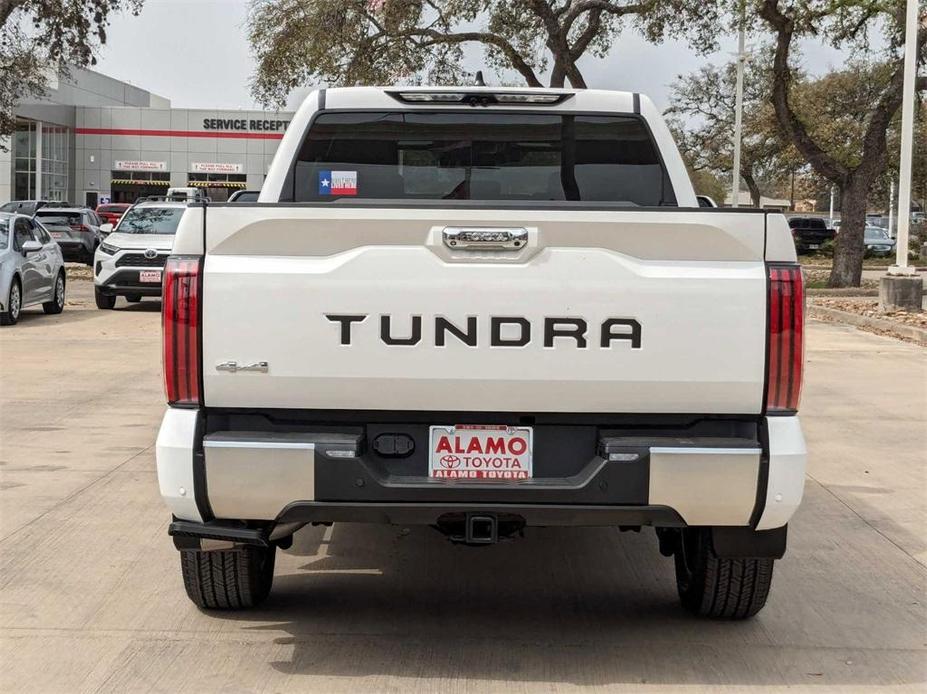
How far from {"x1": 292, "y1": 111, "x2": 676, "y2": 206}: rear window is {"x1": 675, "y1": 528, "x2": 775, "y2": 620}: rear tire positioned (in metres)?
1.70

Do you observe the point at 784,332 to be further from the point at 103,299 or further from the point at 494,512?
the point at 103,299

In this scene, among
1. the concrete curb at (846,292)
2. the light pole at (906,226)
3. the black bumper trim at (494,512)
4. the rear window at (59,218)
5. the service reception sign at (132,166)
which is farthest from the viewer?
the service reception sign at (132,166)

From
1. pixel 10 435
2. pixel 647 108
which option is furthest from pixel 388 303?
pixel 10 435

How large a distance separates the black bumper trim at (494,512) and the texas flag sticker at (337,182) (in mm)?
2059

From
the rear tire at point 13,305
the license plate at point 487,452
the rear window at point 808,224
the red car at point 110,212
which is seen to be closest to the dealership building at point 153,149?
the red car at point 110,212

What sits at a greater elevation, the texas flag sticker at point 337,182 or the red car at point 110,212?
the red car at point 110,212

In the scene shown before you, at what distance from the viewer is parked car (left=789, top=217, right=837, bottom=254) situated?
53750 mm

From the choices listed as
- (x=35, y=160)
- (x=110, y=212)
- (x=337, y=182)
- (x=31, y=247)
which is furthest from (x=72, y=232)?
(x=35, y=160)

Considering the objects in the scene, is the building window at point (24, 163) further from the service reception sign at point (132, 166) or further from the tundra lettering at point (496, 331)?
A: the tundra lettering at point (496, 331)

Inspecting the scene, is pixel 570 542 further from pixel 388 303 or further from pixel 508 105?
pixel 388 303

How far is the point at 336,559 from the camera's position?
640 centimetres

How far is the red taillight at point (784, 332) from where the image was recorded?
175 inches

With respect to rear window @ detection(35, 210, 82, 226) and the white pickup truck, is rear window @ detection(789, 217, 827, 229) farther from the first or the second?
the white pickup truck

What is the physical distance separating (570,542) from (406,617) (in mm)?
1614
